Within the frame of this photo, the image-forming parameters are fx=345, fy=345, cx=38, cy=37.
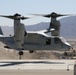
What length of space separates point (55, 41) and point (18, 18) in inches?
314

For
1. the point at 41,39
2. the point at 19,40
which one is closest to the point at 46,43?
the point at 41,39

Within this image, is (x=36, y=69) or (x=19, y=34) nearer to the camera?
(x=36, y=69)

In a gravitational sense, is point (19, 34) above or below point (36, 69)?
above

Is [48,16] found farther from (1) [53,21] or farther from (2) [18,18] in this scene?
(2) [18,18]

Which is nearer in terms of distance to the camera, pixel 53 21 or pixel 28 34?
pixel 28 34

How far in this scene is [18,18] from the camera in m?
43.8

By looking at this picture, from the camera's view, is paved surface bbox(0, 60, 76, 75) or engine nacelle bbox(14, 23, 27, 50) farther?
engine nacelle bbox(14, 23, 27, 50)

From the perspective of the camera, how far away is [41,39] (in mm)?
49406

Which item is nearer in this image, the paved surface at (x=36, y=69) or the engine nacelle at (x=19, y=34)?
the paved surface at (x=36, y=69)

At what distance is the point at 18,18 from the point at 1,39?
297 inches

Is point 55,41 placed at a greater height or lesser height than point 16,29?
Result: lesser
